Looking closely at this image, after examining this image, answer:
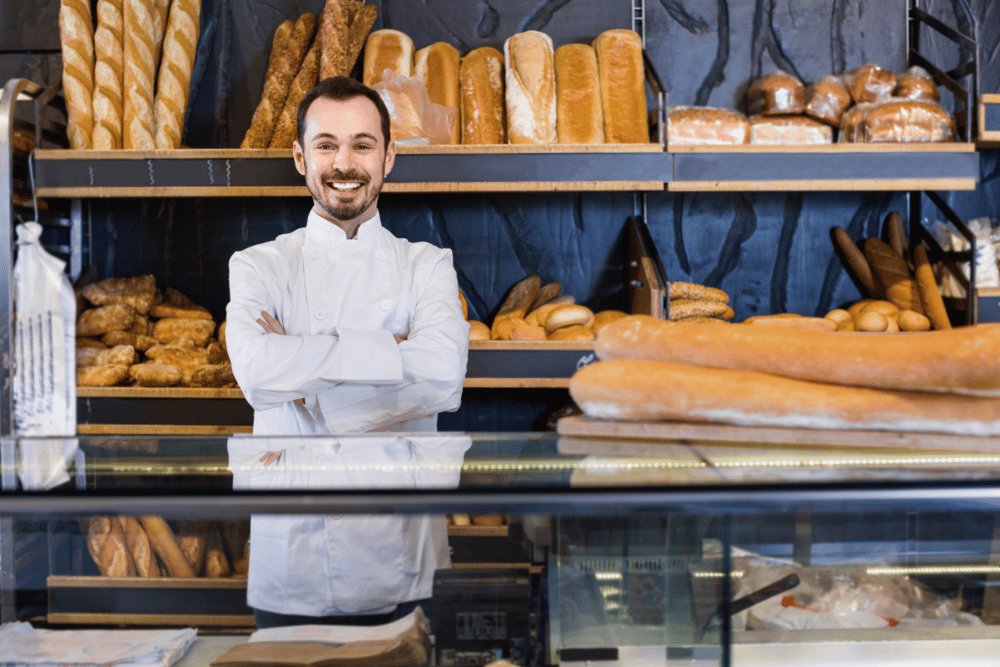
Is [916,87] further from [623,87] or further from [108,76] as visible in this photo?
[108,76]

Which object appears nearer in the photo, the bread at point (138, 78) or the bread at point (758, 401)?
the bread at point (758, 401)

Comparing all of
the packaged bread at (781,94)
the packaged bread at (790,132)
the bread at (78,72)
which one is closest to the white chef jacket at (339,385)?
the bread at (78,72)

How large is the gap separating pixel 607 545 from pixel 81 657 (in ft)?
1.67

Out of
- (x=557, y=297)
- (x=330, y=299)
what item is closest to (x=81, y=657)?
(x=330, y=299)

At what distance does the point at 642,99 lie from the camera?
6.94 feet

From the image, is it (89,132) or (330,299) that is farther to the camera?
Result: (89,132)

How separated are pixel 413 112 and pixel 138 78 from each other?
83 cm

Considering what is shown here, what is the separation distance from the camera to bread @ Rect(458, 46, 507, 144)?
2064 mm

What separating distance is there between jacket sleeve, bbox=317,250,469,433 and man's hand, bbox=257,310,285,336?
0.54ft

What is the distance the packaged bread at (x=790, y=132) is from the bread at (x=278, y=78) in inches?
52.4

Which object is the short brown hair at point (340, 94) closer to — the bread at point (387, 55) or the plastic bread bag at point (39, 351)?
the bread at point (387, 55)

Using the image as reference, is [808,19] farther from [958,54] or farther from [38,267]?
[38,267]

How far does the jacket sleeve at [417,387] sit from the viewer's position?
1370mm

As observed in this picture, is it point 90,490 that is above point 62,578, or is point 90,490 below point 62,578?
above
